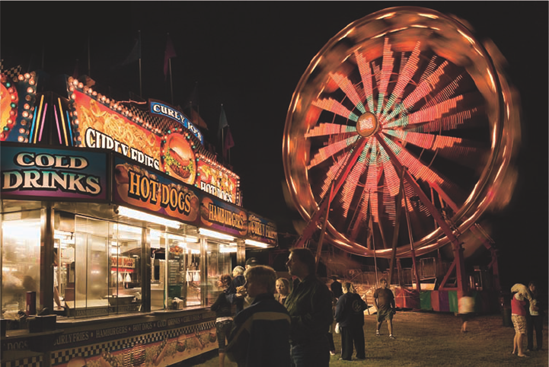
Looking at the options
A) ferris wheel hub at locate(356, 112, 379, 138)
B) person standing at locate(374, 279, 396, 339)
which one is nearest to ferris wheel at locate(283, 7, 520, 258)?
ferris wheel hub at locate(356, 112, 379, 138)

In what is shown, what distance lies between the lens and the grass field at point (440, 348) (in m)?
10.1

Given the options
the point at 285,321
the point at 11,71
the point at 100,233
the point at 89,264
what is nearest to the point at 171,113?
the point at 100,233

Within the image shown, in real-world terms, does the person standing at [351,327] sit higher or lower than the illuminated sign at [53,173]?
lower

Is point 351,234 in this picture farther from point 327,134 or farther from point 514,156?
point 514,156

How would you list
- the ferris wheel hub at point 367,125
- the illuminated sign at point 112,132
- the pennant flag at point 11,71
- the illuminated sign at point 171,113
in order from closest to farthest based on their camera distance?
the pennant flag at point 11,71
the illuminated sign at point 112,132
the illuminated sign at point 171,113
the ferris wheel hub at point 367,125

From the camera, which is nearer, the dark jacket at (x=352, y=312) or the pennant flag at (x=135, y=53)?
the dark jacket at (x=352, y=312)

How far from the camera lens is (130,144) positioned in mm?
11203

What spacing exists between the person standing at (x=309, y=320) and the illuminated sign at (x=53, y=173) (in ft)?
11.9

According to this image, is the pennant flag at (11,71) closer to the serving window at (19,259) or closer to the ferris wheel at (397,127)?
the serving window at (19,259)

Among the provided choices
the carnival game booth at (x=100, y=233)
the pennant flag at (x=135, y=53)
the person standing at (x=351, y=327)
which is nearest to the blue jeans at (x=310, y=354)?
the carnival game booth at (x=100, y=233)

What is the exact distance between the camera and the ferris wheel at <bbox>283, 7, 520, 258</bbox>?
52.5ft

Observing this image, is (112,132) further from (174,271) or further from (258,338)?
(258,338)

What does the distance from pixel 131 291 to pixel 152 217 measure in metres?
1.76

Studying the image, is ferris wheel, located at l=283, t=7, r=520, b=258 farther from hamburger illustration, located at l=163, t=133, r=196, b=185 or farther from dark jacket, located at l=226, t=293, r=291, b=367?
dark jacket, located at l=226, t=293, r=291, b=367
